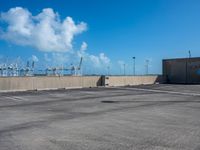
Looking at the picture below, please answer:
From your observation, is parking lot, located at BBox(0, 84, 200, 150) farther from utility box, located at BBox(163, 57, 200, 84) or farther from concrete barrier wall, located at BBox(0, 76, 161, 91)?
utility box, located at BBox(163, 57, 200, 84)

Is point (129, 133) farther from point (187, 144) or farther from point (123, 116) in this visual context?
point (123, 116)

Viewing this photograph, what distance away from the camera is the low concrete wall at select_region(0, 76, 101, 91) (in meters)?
28.6

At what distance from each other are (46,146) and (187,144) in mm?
3570

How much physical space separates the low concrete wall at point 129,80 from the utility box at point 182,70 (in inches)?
151

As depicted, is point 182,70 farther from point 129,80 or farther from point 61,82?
point 61,82

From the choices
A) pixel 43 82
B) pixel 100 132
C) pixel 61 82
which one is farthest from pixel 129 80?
pixel 100 132

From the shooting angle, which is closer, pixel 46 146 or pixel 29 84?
pixel 46 146

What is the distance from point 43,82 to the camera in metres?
31.4

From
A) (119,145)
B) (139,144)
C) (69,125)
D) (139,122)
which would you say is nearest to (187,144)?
(139,144)

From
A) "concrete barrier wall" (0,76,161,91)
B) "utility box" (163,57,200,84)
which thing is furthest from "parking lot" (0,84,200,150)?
"utility box" (163,57,200,84)

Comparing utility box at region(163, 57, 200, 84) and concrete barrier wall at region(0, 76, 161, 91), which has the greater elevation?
utility box at region(163, 57, 200, 84)

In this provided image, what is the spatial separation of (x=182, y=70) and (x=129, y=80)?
1240 cm

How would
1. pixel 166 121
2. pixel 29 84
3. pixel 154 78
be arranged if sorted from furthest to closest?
pixel 154 78
pixel 29 84
pixel 166 121

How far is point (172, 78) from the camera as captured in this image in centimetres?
5006
